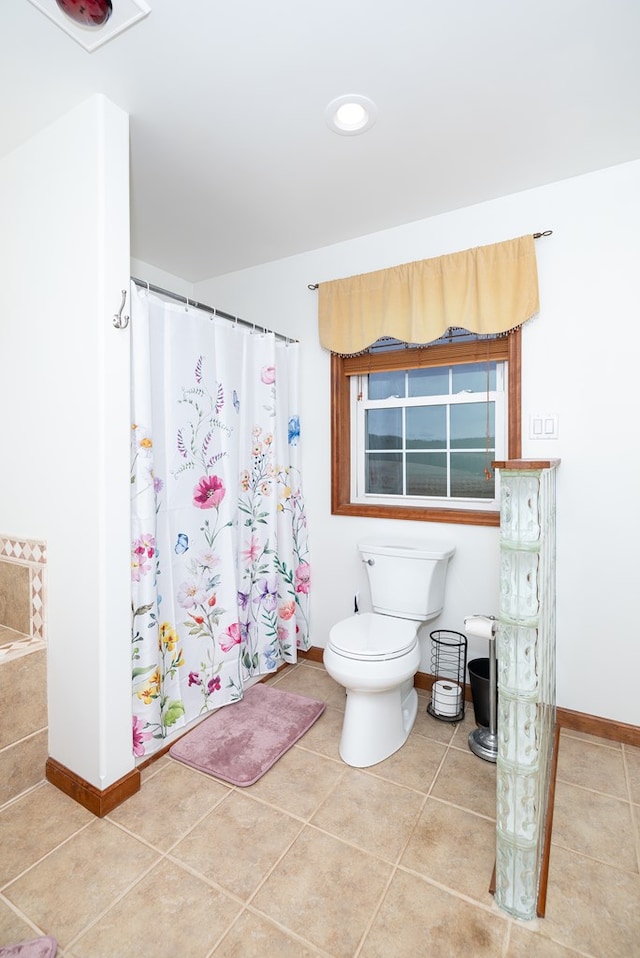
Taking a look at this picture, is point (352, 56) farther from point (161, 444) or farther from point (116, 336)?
point (161, 444)

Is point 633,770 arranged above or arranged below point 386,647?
below

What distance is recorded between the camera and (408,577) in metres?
2.14

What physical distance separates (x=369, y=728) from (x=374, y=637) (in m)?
0.35

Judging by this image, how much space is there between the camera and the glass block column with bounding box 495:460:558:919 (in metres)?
1.15

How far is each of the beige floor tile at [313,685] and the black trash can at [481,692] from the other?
A: 0.62m

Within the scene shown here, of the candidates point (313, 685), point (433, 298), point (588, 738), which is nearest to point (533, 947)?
point (588, 738)

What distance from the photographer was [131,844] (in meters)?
1.41

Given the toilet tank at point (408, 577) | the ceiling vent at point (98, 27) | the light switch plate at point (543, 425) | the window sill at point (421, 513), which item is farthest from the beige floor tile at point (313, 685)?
the ceiling vent at point (98, 27)

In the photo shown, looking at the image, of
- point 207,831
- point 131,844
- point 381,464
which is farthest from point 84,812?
point 381,464

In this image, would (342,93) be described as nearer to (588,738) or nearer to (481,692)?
(481,692)

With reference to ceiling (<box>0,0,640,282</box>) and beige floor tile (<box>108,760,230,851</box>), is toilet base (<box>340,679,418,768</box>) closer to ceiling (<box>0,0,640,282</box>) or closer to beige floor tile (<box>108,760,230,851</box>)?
beige floor tile (<box>108,760,230,851</box>)

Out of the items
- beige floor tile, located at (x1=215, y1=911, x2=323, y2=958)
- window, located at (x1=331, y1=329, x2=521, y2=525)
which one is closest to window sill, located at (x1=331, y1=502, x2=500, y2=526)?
window, located at (x1=331, y1=329, x2=521, y2=525)

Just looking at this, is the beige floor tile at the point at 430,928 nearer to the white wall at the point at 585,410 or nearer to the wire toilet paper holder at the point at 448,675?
the wire toilet paper holder at the point at 448,675

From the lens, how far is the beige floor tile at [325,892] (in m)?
1.15
